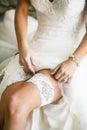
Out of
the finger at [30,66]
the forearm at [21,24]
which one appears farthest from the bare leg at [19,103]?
the forearm at [21,24]

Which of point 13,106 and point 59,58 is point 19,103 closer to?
point 13,106

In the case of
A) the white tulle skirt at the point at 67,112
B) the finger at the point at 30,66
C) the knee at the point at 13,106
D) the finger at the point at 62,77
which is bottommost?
the white tulle skirt at the point at 67,112

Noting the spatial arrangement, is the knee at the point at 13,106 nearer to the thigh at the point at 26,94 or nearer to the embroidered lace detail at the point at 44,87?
the thigh at the point at 26,94

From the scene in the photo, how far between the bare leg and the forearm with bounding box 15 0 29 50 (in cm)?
25

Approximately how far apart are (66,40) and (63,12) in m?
0.13

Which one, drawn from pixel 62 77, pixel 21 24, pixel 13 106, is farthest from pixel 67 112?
pixel 21 24

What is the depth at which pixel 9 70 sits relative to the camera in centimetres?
153

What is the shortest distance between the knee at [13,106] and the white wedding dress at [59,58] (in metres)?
0.14

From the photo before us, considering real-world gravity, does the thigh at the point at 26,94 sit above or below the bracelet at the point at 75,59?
below

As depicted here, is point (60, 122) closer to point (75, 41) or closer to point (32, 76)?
point (32, 76)

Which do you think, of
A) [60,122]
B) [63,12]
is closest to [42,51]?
[63,12]

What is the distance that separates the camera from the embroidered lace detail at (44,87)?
4.28 ft

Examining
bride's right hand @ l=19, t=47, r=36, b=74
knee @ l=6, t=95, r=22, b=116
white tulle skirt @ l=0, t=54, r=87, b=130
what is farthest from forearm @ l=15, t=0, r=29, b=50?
knee @ l=6, t=95, r=22, b=116

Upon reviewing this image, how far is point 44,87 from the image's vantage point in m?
1.31
